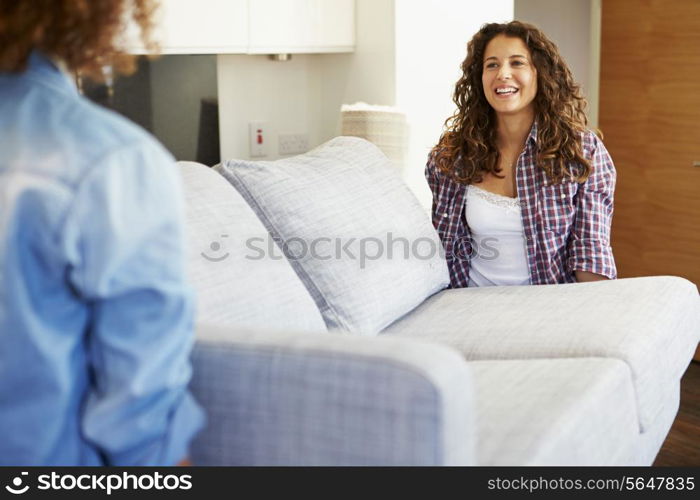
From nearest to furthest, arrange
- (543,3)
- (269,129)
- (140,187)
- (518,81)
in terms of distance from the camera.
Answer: (140,187) → (518,81) → (269,129) → (543,3)

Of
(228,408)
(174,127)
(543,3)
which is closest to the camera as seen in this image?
(228,408)

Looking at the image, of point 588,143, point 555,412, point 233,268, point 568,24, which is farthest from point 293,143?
point 555,412

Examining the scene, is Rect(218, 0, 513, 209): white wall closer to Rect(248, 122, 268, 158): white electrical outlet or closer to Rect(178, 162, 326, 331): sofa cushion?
Rect(248, 122, 268, 158): white electrical outlet

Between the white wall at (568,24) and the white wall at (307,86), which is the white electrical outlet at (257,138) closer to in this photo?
the white wall at (307,86)

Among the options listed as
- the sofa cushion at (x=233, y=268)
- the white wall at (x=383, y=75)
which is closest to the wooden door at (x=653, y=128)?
the white wall at (x=383, y=75)

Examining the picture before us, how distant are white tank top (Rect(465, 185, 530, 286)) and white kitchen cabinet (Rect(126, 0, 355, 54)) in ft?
3.48

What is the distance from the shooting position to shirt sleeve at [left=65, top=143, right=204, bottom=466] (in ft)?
3.44

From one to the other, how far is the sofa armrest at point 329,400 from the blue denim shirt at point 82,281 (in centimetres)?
21

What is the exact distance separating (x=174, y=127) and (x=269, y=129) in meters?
0.45

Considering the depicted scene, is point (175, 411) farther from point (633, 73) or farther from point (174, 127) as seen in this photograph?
point (633, 73)

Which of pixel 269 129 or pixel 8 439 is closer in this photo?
pixel 8 439

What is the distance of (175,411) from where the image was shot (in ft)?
3.86

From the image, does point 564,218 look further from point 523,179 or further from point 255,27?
point 255,27
